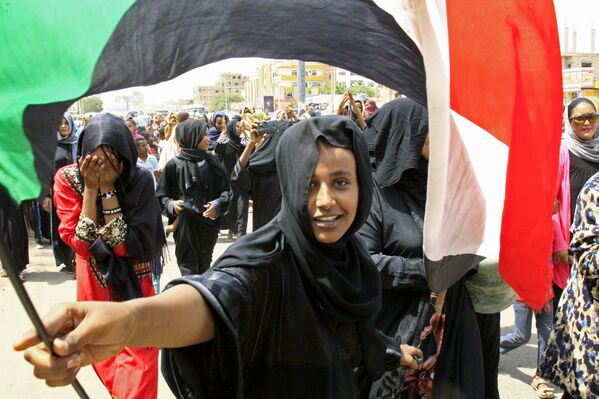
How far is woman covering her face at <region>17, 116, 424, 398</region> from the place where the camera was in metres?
1.53

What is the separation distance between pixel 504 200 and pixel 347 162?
52 centimetres

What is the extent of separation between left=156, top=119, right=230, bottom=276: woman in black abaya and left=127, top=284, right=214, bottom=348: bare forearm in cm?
434

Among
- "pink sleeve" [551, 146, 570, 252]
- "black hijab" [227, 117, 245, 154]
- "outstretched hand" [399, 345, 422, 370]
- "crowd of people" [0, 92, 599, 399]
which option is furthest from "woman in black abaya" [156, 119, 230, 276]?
"black hijab" [227, 117, 245, 154]

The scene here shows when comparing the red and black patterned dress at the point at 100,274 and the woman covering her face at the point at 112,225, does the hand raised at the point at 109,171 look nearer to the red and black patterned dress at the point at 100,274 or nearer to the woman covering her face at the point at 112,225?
the woman covering her face at the point at 112,225

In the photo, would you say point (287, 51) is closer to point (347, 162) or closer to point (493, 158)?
point (347, 162)

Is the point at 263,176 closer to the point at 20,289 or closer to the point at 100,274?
the point at 100,274

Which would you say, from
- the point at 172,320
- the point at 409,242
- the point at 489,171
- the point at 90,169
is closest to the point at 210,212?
the point at 90,169

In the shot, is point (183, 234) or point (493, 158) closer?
point (493, 158)

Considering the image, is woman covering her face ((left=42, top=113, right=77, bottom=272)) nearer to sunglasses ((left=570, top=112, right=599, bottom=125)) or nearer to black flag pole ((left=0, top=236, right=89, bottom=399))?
sunglasses ((left=570, top=112, right=599, bottom=125))

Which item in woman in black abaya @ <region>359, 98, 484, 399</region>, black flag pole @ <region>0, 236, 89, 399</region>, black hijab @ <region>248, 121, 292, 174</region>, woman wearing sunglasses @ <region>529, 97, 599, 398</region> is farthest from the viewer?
black hijab @ <region>248, 121, 292, 174</region>

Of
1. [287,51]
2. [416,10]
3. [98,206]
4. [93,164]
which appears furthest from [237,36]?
[98,206]

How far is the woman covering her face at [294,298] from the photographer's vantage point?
1526 mm

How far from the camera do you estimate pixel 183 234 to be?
5883 millimetres

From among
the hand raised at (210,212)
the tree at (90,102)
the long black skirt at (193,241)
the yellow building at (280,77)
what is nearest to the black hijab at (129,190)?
the tree at (90,102)
